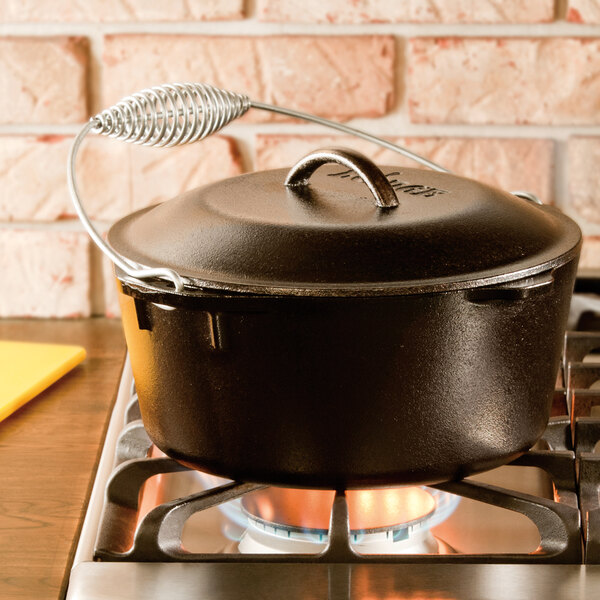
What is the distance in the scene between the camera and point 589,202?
124cm

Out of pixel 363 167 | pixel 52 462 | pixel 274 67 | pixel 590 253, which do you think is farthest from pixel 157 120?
pixel 590 253

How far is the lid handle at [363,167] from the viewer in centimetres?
71

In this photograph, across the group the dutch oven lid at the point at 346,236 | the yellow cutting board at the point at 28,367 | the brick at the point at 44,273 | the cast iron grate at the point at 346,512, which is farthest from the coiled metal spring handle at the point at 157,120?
the brick at the point at 44,273

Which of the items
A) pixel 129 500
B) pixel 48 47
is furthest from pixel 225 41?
pixel 129 500

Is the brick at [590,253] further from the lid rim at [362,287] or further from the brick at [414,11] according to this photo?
the lid rim at [362,287]

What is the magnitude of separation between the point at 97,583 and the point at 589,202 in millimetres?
835

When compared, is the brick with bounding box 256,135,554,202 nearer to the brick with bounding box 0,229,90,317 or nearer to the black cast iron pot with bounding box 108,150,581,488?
the brick with bounding box 0,229,90,317

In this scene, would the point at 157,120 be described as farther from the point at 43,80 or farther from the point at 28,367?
the point at 43,80

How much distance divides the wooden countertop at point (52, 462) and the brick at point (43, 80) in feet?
0.92

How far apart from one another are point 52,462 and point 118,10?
23.7 inches

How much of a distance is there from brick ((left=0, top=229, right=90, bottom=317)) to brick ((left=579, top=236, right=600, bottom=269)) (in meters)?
0.66

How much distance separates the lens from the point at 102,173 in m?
1.26

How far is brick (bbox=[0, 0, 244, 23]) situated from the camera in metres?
1.19

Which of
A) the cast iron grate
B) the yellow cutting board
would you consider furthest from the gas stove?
the yellow cutting board
